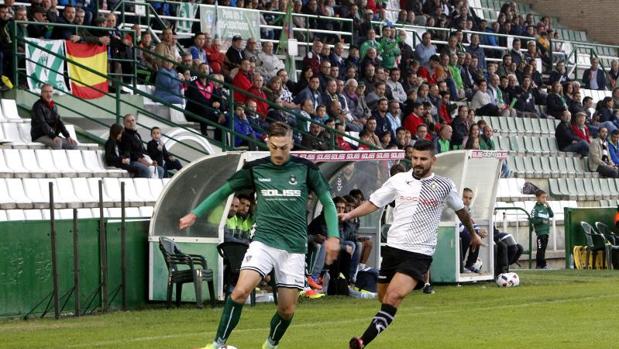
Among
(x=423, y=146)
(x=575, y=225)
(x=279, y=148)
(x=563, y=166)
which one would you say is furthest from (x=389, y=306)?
(x=563, y=166)

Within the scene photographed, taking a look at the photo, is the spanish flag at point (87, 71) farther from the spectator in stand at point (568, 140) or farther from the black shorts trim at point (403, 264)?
the spectator in stand at point (568, 140)

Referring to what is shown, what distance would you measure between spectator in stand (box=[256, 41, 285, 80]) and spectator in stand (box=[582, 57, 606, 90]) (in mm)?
14482

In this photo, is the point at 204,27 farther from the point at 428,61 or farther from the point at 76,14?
the point at 428,61

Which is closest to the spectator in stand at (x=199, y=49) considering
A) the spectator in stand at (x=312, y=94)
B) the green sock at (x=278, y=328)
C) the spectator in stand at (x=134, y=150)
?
the spectator in stand at (x=312, y=94)

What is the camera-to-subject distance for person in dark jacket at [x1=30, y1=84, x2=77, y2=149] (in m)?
22.6

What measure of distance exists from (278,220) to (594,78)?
1218 inches

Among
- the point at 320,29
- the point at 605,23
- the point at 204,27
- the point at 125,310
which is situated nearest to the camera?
the point at 125,310

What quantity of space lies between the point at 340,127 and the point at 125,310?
31.9ft

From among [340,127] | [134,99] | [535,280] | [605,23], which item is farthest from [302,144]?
[605,23]

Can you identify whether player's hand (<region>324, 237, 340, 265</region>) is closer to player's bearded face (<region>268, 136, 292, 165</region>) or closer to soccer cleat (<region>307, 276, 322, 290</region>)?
player's bearded face (<region>268, 136, 292, 165</region>)

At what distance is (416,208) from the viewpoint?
45.3 feet

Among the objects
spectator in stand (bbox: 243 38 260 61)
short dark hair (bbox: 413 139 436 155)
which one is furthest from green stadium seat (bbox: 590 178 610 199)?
short dark hair (bbox: 413 139 436 155)

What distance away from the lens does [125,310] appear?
19500mm

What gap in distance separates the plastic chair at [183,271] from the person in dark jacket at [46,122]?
3715 millimetres
